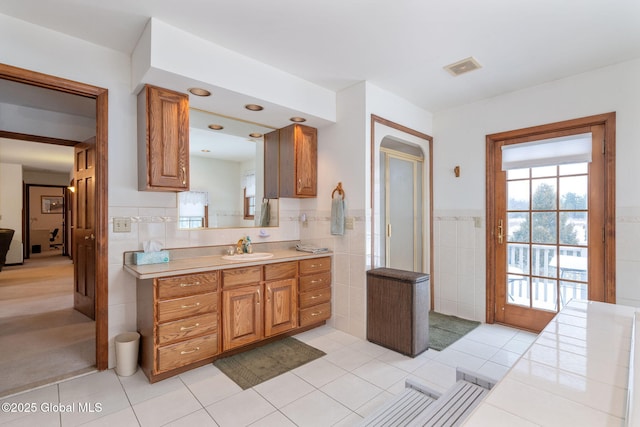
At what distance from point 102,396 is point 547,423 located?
8.30ft

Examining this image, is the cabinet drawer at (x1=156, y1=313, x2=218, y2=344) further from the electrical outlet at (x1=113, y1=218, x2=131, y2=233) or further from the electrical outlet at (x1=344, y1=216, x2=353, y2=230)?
the electrical outlet at (x1=344, y1=216, x2=353, y2=230)

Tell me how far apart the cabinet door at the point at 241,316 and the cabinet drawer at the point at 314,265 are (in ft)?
1.71

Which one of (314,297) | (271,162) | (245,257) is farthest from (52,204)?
(314,297)

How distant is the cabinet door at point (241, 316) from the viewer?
98.6 inches

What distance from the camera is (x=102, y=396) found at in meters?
2.07

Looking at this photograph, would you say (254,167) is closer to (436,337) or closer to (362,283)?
(362,283)

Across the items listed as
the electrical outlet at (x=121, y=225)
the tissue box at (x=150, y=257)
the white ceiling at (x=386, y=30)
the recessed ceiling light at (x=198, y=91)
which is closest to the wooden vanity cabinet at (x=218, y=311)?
the tissue box at (x=150, y=257)

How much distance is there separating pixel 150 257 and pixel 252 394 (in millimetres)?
1296

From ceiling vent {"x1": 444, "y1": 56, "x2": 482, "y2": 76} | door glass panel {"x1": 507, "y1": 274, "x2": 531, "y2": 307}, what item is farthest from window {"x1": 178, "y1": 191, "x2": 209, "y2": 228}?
door glass panel {"x1": 507, "y1": 274, "x2": 531, "y2": 307}

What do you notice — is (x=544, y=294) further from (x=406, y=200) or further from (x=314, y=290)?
(x=314, y=290)

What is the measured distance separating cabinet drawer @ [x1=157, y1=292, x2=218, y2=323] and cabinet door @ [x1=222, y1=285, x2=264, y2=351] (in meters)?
0.11

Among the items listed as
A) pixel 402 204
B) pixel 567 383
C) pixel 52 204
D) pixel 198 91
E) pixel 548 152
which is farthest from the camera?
pixel 52 204

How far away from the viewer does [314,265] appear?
10.4 feet

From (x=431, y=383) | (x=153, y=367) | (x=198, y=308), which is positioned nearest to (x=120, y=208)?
(x=198, y=308)
